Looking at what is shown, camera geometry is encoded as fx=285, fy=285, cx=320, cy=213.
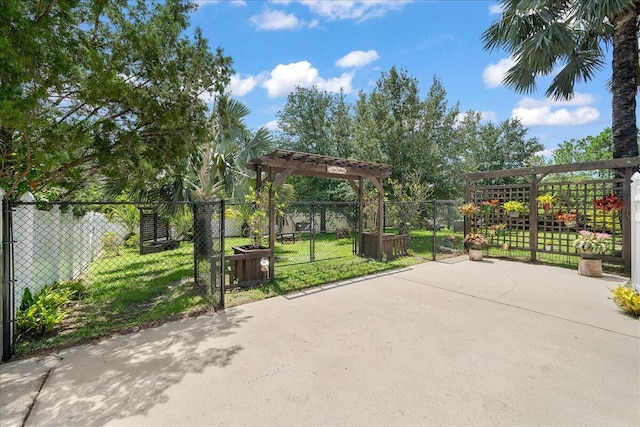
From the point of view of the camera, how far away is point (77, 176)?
134 inches

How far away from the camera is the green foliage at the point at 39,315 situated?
10.5ft

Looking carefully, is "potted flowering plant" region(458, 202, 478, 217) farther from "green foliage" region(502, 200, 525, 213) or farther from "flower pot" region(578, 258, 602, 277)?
"flower pot" region(578, 258, 602, 277)

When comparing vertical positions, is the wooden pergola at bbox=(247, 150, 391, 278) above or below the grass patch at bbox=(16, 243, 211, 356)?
above

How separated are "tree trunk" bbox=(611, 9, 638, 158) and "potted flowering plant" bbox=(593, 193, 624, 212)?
1706 millimetres

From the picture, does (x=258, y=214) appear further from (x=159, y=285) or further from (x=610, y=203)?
(x=610, y=203)

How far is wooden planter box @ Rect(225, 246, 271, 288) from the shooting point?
5207mm

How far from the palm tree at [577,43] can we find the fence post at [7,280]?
10.8 meters

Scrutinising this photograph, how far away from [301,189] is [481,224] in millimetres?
10529

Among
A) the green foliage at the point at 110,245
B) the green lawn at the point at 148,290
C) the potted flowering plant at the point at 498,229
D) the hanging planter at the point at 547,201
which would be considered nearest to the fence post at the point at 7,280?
the green lawn at the point at 148,290

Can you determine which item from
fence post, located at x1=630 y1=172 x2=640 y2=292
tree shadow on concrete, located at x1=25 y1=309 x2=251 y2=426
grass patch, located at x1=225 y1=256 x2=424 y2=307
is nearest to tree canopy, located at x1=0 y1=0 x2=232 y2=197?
tree shadow on concrete, located at x1=25 y1=309 x2=251 y2=426

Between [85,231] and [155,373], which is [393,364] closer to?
[155,373]

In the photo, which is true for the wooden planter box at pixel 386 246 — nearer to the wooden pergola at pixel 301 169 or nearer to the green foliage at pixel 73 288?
the wooden pergola at pixel 301 169

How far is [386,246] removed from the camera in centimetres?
822

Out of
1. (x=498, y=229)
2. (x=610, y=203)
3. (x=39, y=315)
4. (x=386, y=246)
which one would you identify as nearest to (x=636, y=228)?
(x=610, y=203)
